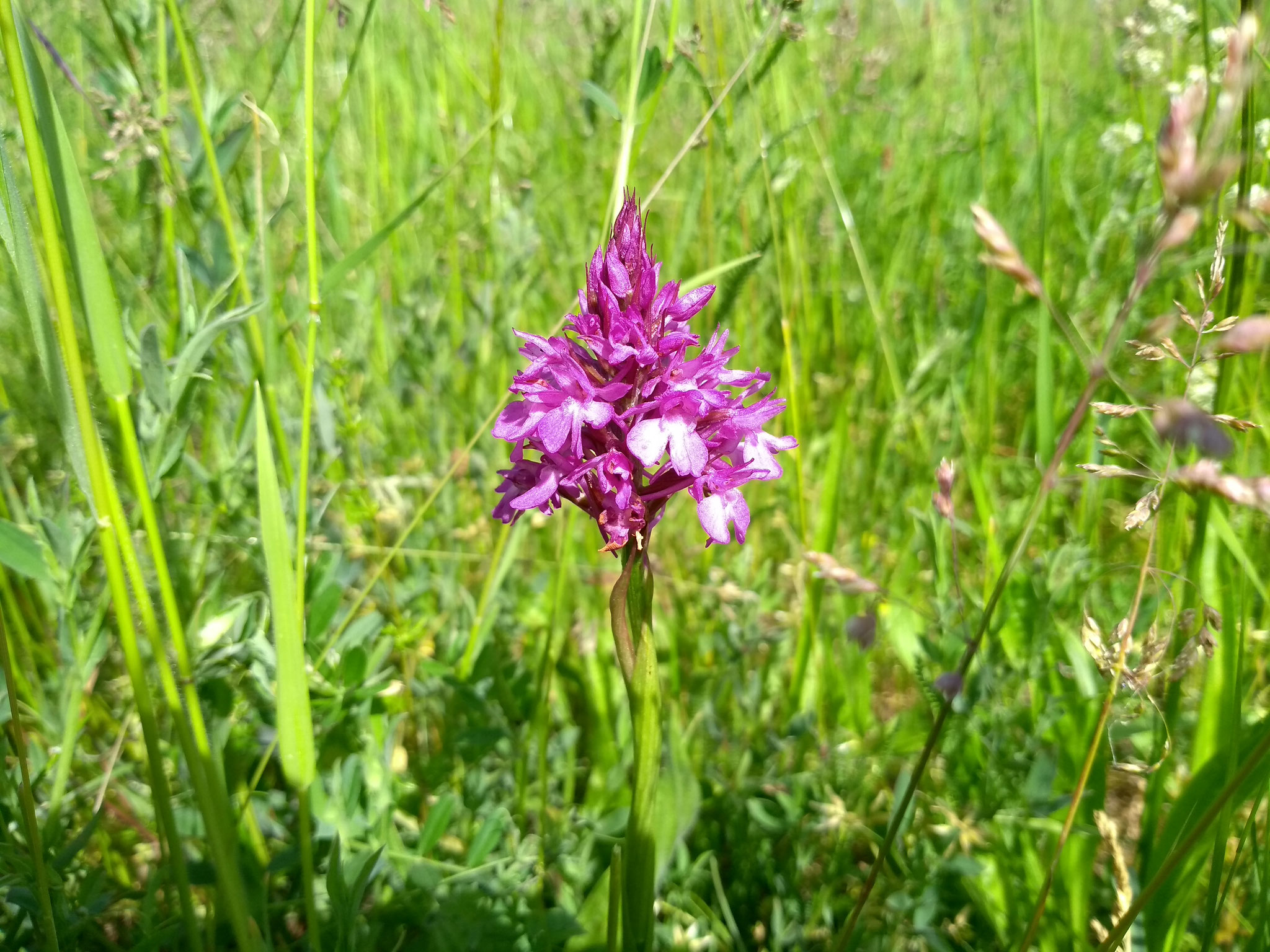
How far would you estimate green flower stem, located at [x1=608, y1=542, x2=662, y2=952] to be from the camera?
0.97 meters

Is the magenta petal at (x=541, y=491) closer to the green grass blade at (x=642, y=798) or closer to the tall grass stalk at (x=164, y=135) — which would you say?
the green grass blade at (x=642, y=798)

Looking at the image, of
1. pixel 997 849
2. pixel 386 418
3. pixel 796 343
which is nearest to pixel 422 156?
pixel 386 418

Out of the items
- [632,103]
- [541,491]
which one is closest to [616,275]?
[541,491]

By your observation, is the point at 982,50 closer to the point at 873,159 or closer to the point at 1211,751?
the point at 873,159

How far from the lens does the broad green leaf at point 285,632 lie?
1.00 metres

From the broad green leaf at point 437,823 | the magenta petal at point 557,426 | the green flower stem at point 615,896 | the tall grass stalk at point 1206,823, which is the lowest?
the broad green leaf at point 437,823

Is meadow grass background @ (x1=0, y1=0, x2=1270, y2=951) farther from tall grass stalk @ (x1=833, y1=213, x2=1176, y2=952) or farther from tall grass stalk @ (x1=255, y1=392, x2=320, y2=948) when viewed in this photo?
tall grass stalk @ (x1=255, y1=392, x2=320, y2=948)

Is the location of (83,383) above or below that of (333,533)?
above

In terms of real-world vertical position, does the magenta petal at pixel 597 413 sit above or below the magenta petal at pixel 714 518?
above

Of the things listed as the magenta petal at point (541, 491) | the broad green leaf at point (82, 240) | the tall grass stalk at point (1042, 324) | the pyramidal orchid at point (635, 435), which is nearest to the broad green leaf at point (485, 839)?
the pyramidal orchid at point (635, 435)

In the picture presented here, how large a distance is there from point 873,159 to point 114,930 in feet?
11.0

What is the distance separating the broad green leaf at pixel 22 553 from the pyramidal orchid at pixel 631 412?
2.34 feet

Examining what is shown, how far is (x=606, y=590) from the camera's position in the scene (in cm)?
225

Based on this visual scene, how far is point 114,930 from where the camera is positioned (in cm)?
157
